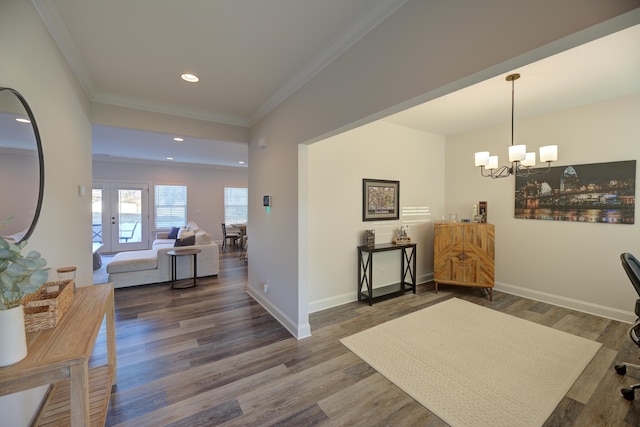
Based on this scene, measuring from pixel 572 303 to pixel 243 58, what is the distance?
498cm

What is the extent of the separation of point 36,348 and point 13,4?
1.78m

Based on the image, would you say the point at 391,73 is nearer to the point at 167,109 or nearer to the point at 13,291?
the point at 13,291

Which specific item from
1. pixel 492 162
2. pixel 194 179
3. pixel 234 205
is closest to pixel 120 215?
pixel 194 179

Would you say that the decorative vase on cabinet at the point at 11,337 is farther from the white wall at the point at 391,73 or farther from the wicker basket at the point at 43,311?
the white wall at the point at 391,73

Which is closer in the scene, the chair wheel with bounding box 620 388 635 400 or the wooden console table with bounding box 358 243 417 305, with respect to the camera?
the chair wheel with bounding box 620 388 635 400

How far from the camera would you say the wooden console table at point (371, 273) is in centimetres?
364

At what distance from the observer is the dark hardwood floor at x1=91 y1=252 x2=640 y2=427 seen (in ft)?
5.68

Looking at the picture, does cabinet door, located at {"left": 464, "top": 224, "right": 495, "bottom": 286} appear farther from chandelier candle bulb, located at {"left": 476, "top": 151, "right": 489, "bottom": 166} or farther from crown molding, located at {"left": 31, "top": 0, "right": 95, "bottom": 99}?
crown molding, located at {"left": 31, "top": 0, "right": 95, "bottom": 99}

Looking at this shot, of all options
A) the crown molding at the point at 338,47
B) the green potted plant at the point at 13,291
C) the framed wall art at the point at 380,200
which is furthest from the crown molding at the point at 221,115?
the framed wall art at the point at 380,200

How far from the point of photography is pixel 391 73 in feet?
5.31

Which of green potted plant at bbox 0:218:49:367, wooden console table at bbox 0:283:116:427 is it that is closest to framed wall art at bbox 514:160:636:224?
wooden console table at bbox 0:283:116:427

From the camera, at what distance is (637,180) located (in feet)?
9.82

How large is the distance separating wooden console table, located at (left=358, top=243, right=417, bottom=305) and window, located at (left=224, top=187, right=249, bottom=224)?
6676mm

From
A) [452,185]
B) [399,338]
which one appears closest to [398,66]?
[399,338]
